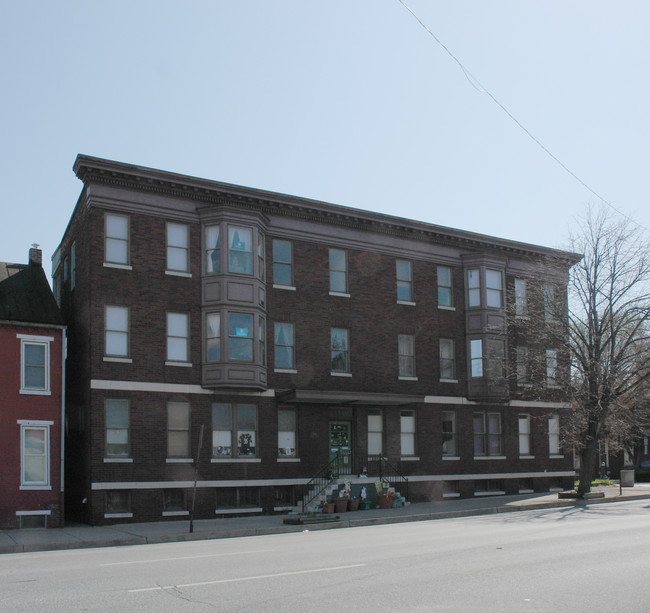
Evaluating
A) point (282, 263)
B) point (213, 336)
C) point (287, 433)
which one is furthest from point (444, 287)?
Result: point (213, 336)

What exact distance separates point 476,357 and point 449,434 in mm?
3494

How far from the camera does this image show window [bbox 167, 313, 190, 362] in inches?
1083

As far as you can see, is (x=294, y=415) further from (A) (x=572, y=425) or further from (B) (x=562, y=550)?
(B) (x=562, y=550)

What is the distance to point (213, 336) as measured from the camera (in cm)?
2800

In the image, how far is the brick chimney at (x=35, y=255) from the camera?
2966 centimetres

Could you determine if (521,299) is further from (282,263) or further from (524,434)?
(282,263)

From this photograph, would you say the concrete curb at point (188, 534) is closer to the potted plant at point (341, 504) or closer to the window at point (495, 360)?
the potted plant at point (341, 504)

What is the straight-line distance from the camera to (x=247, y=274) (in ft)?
93.6

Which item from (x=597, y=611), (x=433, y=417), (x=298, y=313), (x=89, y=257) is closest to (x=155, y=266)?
(x=89, y=257)

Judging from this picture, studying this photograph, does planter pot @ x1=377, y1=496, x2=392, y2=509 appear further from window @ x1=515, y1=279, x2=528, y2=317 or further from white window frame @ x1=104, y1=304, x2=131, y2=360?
window @ x1=515, y1=279, x2=528, y2=317

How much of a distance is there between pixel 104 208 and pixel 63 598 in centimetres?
1837

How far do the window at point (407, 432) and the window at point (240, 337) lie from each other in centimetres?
753

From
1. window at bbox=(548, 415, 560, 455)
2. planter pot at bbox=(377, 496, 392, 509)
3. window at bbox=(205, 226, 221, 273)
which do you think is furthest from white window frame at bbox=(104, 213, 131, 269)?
window at bbox=(548, 415, 560, 455)

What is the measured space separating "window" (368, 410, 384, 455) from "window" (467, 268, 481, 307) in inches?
271
